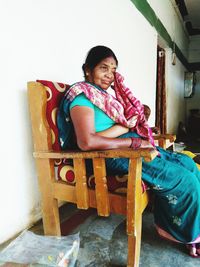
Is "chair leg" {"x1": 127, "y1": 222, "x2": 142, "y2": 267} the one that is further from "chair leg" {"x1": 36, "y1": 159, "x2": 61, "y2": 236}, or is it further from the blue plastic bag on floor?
"chair leg" {"x1": 36, "y1": 159, "x2": 61, "y2": 236}

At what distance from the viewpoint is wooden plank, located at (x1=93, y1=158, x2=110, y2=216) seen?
1103mm

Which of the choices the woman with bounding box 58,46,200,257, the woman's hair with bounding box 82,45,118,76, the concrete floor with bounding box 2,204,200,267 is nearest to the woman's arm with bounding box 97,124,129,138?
the woman with bounding box 58,46,200,257

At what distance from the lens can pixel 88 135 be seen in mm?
1114

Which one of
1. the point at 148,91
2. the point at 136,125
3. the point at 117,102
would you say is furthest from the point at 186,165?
the point at 148,91

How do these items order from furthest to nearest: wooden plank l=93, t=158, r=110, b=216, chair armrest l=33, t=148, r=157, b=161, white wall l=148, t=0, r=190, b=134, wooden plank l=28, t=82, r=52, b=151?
1. white wall l=148, t=0, r=190, b=134
2. wooden plank l=28, t=82, r=52, b=151
3. wooden plank l=93, t=158, r=110, b=216
4. chair armrest l=33, t=148, r=157, b=161

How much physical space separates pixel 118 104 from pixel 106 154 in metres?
0.38

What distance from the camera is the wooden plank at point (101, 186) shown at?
1.10 meters

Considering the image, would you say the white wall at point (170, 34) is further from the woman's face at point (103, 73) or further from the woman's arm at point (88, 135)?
the woman's arm at point (88, 135)

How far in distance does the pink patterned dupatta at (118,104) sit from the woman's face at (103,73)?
8 centimetres

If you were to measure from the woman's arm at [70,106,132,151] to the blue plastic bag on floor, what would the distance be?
484 millimetres

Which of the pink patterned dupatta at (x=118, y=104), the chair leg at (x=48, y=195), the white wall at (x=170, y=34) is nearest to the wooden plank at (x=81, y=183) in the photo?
the chair leg at (x=48, y=195)

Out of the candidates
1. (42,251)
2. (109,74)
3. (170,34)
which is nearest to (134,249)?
(42,251)

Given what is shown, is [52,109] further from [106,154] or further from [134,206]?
[134,206]

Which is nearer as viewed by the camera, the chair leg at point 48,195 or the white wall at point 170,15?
the chair leg at point 48,195
